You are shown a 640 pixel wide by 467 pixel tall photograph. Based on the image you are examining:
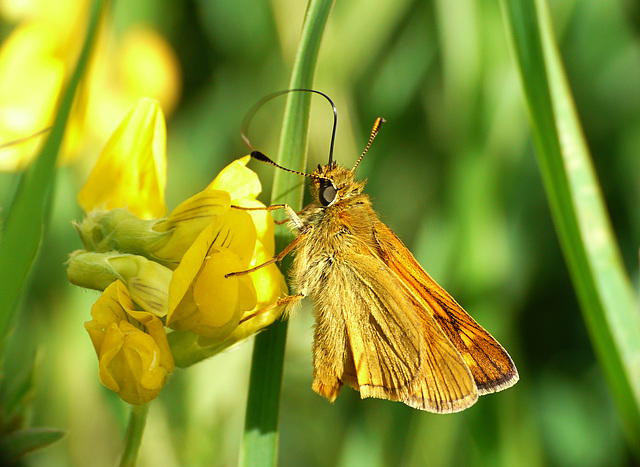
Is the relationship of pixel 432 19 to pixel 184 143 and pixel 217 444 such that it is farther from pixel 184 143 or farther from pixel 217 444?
pixel 217 444

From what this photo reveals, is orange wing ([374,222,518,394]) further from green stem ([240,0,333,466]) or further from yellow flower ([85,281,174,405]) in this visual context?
yellow flower ([85,281,174,405])

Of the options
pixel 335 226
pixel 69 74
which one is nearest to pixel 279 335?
pixel 335 226

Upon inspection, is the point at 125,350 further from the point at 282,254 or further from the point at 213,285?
the point at 282,254

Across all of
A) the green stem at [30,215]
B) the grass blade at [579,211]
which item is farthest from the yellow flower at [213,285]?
the grass blade at [579,211]

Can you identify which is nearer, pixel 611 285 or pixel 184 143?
pixel 611 285

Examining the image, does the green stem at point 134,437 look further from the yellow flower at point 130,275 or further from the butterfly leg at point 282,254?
the butterfly leg at point 282,254

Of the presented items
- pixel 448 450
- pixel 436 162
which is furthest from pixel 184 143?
pixel 448 450
